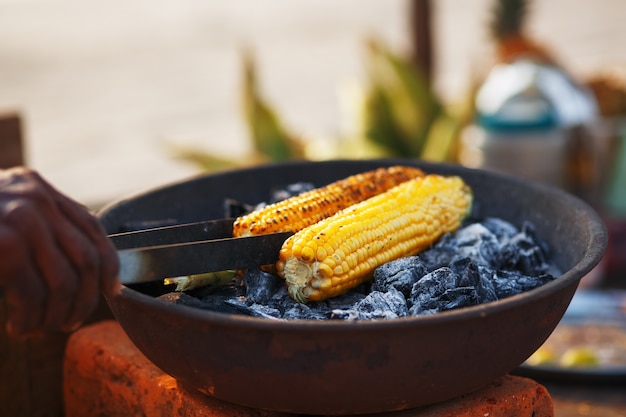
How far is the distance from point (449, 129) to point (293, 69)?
5365mm

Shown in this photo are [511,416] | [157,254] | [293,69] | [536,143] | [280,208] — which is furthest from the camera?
[293,69]

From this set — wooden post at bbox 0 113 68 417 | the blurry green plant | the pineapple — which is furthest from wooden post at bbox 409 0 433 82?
wooden post at bbox 0 113 68 417

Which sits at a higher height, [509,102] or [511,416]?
[509,102]

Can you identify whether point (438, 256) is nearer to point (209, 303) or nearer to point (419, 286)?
point (419, 286)

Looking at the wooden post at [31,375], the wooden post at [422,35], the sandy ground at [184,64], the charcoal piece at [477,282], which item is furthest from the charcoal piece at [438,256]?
the wooden post at [422,35]

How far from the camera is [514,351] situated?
61.1 inches

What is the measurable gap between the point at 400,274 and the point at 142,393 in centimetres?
69

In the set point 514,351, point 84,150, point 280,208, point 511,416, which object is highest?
point 280,208

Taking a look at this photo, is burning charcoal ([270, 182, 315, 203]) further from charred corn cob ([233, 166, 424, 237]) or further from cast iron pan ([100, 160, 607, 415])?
cast iron pan ([100, 160, 607, 415])

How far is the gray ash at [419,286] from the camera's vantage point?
64.8 inches

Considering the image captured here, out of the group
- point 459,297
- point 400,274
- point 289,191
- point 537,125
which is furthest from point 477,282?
point 537,125

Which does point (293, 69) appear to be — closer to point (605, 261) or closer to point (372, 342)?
point (605, 261)

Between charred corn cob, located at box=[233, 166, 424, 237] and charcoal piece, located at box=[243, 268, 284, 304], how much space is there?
0.33 feet

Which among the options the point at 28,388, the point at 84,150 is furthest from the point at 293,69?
the point at 28,388
